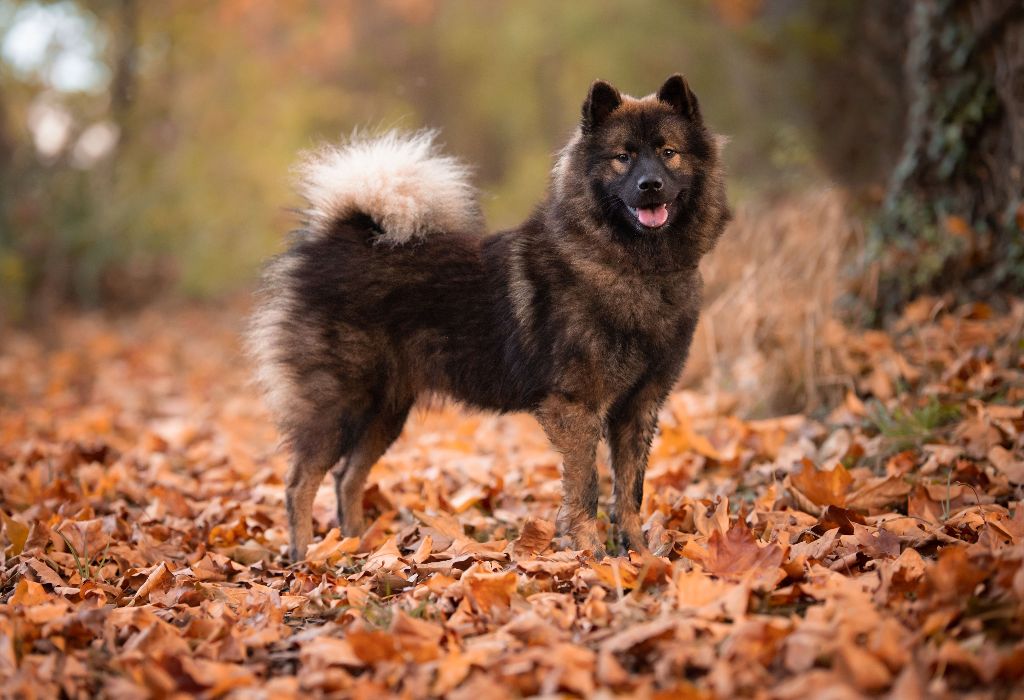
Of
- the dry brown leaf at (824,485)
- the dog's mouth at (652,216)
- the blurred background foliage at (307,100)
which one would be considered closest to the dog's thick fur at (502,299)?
the dog's mouth at (652,216)

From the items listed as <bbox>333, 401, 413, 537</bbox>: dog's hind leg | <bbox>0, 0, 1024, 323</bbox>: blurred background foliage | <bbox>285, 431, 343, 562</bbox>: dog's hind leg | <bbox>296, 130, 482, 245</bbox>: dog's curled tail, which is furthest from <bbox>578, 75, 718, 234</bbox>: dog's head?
<bbox>0, 0, 1024, 323</bbox>: blurred background foliage

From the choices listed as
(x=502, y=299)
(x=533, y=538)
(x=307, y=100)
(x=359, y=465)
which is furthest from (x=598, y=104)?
(x=307, y=100)

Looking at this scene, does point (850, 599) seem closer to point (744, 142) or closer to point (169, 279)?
point (744, 142)

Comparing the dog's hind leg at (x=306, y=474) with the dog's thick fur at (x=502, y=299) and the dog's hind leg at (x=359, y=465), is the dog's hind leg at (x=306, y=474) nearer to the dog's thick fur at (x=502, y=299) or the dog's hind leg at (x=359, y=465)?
the dog's thick fur at (x=502, y=299)

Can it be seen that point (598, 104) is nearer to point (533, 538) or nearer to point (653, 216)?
point (653, 216)

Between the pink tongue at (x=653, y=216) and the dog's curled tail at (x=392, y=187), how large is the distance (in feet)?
3.11

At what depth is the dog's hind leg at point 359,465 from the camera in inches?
170

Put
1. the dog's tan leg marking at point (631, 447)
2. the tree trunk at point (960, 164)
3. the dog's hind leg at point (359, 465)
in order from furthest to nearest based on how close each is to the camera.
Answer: the tree trunk at point (960, 164) → the dog's hind leg at point (359, 465) → the dog's tan leg marking at point (631, 447)

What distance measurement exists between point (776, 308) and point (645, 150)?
8.04 ft

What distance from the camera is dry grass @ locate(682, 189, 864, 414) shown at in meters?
5.30

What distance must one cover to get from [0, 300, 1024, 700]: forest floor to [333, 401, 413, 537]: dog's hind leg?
20 centimetres

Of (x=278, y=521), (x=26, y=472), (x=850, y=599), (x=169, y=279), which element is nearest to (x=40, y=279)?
(x=169, y=279)

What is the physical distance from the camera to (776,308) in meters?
5.80

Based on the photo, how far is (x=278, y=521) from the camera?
4.54 metres
